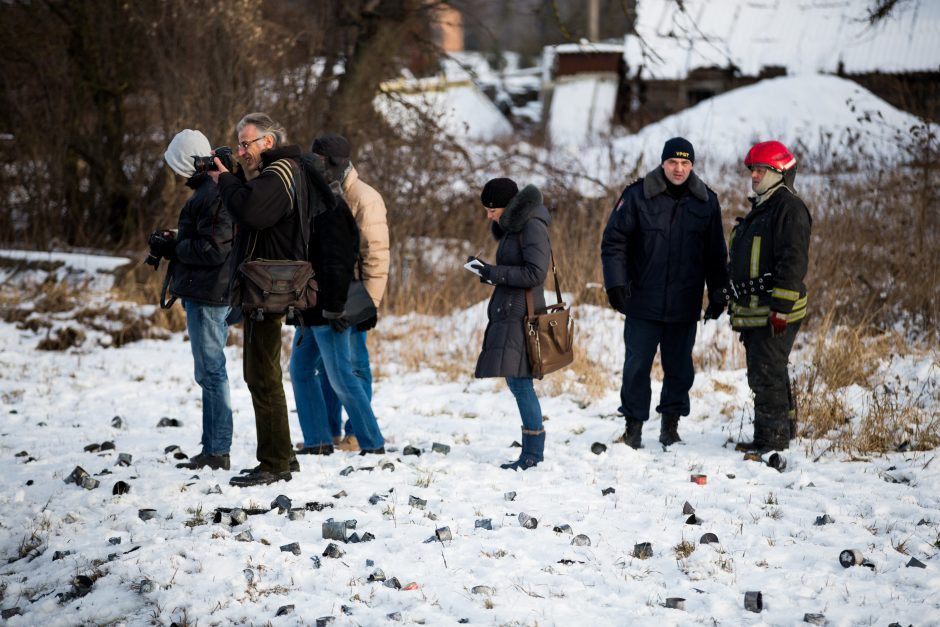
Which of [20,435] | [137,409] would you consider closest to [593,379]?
[137,409]

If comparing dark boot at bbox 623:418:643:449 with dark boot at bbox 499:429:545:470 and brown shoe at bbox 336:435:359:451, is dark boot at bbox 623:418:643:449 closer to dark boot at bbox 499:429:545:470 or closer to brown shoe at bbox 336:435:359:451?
dark boot at bbox 499:429:545:470

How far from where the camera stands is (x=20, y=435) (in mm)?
6535

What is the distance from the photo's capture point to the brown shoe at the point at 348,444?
20.6 ft

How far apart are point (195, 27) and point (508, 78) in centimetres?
3188

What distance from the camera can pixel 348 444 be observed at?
20.7 ft

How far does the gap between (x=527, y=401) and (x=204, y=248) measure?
2.18 m

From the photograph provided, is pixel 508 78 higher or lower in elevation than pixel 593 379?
higher

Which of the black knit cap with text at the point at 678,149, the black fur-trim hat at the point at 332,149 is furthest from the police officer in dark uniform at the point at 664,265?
the black fur-trim hat at the point at 332,149

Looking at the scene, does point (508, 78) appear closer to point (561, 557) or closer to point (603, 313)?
point (603, 313)

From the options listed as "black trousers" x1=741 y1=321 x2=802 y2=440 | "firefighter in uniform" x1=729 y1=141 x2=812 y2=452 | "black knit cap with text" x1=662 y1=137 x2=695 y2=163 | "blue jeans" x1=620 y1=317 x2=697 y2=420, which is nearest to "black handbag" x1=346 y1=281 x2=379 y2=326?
"blue jeans" x1=620 y1=317 x2=697 y2=420

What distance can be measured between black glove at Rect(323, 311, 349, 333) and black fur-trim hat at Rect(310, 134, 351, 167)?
0.95 m

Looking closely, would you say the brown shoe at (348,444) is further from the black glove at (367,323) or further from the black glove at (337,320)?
the black glove at (337,320)

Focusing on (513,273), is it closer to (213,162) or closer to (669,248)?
(669,248)

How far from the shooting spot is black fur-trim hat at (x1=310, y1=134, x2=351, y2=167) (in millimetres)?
5641
